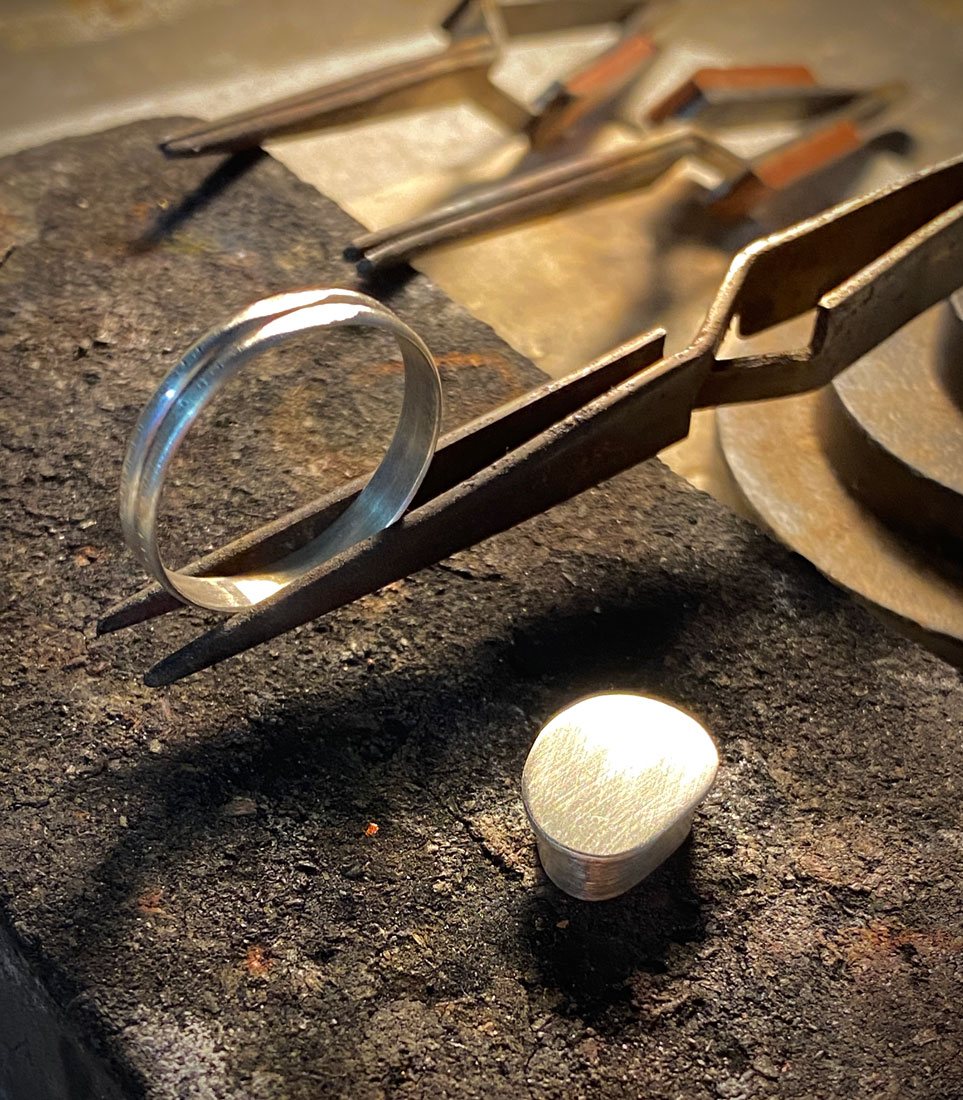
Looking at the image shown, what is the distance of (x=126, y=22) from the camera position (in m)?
3.02

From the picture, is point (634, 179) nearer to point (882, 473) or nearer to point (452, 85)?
point (452, 85)

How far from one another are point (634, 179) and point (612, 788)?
130cm

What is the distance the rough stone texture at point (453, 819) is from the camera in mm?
938

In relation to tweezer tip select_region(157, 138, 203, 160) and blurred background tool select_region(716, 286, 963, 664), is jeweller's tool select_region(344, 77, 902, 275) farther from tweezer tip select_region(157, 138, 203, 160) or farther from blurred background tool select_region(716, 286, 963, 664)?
blurred background tool select_region(716, 286, 963, 664)

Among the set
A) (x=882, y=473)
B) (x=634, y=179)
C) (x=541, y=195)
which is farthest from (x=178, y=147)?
(x=882, y=473)

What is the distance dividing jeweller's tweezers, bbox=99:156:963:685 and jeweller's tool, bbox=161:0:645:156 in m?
0.80

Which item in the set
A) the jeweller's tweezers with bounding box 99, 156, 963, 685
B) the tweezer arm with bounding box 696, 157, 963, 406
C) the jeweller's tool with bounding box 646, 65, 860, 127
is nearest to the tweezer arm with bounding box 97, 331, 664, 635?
the jeweller's tweezers with bounding box 99, 156, 963, 685

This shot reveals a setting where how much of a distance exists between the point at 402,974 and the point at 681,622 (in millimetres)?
454

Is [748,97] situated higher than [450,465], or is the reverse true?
[748,97]

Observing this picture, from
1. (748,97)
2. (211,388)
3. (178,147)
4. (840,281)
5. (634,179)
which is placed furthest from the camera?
(748,97)

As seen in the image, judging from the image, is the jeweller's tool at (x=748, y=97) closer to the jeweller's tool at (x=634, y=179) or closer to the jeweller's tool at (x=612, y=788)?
the jeweller's tool at (x=634, y=179)

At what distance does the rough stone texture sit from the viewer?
3.08 feet

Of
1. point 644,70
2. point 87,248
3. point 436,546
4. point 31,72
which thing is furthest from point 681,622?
point 31,72

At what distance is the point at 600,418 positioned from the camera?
3.91 ft
